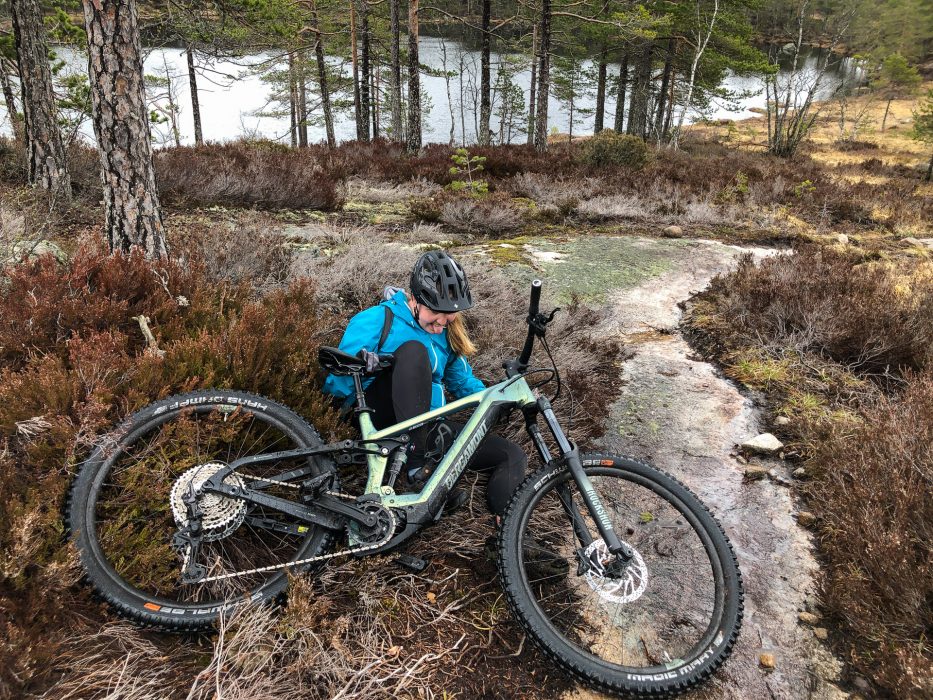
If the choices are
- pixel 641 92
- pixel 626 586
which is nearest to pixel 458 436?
pixel 626 586

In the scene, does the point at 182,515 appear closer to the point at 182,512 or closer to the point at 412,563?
the point at 182,512

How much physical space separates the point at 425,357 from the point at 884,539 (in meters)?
2.23

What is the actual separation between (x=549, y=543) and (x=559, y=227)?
692cm

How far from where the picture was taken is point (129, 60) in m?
3.35

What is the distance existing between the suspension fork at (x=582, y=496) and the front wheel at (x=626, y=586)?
11 mm

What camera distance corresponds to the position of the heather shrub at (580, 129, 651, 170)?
13.1 m

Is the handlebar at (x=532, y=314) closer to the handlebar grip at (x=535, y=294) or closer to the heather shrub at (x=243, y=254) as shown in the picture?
the handlebar grip at (x=535, y=294)

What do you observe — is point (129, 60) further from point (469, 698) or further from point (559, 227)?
point (559, 227)

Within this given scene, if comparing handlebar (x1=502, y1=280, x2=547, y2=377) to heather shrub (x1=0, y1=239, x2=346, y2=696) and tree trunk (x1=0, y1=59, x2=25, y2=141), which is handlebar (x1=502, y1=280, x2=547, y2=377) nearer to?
heather shrub (x1=0, y1=239, x2=346, y2=696)

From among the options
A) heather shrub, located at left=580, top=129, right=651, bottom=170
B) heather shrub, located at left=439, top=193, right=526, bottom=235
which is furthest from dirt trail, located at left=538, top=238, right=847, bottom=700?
heather shrub, located at left=580, top=129, right=651, bottom=170

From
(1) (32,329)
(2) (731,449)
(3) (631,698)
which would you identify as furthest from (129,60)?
(2) (731,449)

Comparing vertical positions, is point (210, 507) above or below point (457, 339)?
below

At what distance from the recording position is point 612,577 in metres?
2.21

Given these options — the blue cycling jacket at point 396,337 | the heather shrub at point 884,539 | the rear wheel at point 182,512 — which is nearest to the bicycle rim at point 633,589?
the heather shrub at point 884,539
